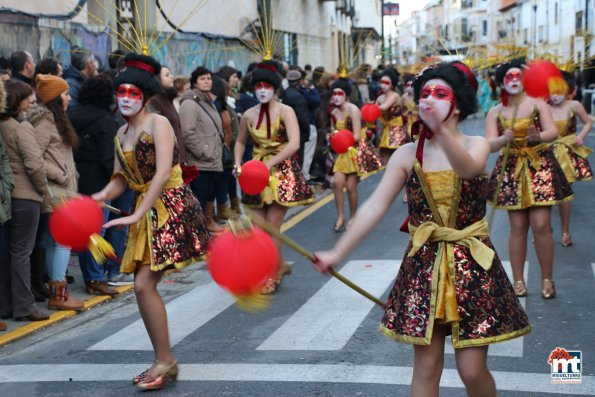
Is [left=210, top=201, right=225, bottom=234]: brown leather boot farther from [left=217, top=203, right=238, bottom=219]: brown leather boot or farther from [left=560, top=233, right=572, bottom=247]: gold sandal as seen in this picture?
[left=560, top=233, right=572, bottom=247]: gold sandal

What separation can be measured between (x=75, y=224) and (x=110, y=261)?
13.8 ft

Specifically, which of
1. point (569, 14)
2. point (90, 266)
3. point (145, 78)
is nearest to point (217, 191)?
point (90, 266)

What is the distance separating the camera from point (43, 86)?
7703mm

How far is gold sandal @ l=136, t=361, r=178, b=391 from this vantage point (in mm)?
5637

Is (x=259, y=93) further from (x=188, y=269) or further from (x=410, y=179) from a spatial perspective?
(x=410, y=179)

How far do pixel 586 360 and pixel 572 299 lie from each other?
171 cm

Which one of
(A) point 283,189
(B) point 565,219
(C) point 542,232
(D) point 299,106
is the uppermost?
(D) point 299,106

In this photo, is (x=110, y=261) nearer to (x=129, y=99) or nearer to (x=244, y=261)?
(x=129, y=99)

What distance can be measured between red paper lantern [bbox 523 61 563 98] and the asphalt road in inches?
66.8

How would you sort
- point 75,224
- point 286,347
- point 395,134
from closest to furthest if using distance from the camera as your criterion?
point 75,224, point 286,347, point 395,134

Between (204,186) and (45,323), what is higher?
(204,186)

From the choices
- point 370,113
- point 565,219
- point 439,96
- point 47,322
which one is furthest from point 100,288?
point 370,113

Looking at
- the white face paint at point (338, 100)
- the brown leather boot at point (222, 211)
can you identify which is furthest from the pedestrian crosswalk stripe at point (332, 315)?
the brown leather boot at point (222, 211)

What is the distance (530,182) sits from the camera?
24.1 feet
